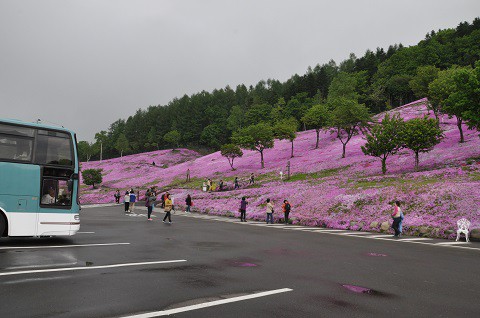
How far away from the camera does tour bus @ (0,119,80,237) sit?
10141 mm

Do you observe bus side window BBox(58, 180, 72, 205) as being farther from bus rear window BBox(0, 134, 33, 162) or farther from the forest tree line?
the forest tree line

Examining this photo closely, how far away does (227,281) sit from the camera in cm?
652

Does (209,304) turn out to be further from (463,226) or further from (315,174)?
(315,174)

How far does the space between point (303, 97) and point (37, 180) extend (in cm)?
9464

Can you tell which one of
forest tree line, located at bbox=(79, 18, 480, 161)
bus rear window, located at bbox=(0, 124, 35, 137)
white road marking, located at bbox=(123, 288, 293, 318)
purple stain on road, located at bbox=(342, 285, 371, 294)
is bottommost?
purple stain on road, located at bbox=(342, 285, 371, 294)

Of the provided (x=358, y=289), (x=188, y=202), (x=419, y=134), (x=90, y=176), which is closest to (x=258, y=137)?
(x=188, y=202)

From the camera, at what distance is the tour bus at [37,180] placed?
1014cm

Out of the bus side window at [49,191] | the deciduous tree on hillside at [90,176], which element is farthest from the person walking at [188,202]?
the deciduous tree on hillside at [90,176]

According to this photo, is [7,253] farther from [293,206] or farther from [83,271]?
[293,206]

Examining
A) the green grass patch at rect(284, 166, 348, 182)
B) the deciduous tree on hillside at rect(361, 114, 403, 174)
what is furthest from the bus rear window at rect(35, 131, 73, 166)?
the deciduous tree on hillside at rect(361, 114, 403, 174)

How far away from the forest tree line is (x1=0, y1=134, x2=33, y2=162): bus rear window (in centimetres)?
4557

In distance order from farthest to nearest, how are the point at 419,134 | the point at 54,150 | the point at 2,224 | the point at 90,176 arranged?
the point at 90,176
the point at 419,134
the point at 54,150
the point at 2,224

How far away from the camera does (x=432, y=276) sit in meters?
7.51

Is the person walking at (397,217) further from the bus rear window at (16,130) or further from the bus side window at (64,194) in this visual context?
the bus rear window at (16,130)
